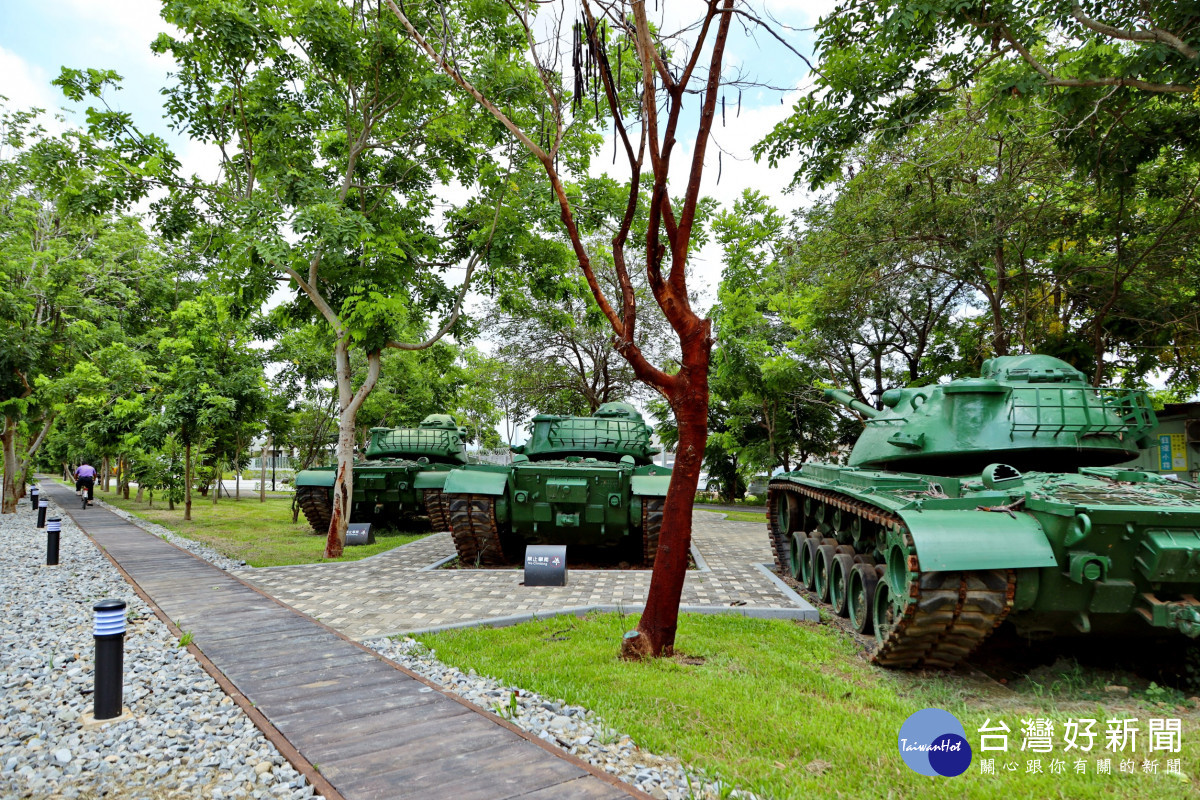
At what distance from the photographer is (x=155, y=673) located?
205 inches

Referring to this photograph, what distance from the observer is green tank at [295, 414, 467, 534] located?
14.1 metres

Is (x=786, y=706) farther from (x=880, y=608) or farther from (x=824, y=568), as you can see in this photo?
(x=824, y=568)

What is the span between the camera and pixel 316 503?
48.4 ft

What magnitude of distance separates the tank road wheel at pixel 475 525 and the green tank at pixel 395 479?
10.0 feet

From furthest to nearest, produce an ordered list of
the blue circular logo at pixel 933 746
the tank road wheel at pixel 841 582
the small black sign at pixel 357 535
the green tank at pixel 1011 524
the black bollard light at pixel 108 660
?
the small black sign at pixel 357 535, the tank road wheel at pixel 841 582, the green tank at pixel 1011 524, the black bollard light at pixel 108 660, the blue circular logo at pixel 933 746

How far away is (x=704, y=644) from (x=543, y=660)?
4.52 ft

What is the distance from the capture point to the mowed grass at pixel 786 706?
355 centimetres

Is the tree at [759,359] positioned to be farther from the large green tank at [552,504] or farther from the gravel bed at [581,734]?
the gravel bed at [581,734]

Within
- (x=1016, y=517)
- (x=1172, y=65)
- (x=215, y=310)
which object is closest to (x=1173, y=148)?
(x=1172, y=65)

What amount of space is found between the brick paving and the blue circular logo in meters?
3.59

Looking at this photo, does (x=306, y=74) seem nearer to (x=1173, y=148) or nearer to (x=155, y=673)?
(x=155, y=673)

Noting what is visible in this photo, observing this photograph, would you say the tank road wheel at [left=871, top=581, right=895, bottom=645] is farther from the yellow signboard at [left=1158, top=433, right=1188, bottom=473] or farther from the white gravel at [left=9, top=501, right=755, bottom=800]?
the yellow signboard at [left=1158, top=433, right=1188, bottom=473]

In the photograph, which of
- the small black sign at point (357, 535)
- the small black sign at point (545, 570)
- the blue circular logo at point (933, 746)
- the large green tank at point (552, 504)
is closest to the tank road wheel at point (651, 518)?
the large green tank at point (552, 504)

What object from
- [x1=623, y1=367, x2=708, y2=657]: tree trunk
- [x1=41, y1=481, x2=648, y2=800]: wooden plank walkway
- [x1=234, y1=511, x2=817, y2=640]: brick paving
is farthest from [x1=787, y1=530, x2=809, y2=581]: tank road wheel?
[x1=41, y1=481, x2=648, y2=800]: wooden plank walkway
